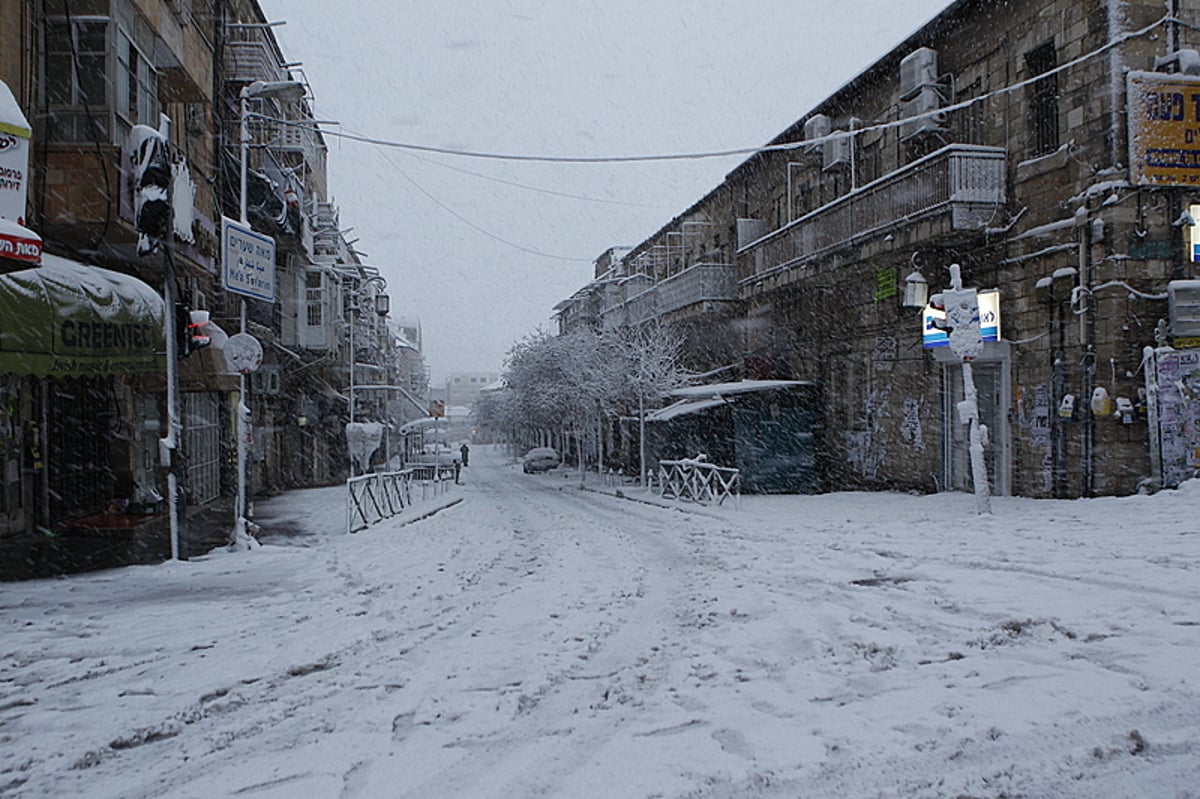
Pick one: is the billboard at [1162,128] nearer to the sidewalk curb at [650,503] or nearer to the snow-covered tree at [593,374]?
the sidewalk curb at [650,503]

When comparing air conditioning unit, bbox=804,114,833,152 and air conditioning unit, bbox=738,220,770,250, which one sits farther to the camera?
air conditioning unit, bbox=738,220,770,250

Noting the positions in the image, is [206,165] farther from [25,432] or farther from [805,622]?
[805,622]

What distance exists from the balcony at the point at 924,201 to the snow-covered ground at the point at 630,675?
7628 millimetres

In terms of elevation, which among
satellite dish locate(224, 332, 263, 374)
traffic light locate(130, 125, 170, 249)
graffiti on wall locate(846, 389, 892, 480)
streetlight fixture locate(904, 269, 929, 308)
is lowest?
graffiti on wall locate(846, 389, 892, 480)

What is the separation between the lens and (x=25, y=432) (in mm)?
12461

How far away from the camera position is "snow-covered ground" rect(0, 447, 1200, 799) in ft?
13.1

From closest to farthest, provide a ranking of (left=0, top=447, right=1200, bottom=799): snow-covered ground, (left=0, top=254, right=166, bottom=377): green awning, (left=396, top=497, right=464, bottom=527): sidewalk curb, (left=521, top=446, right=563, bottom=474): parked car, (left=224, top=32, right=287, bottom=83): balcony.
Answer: (left=0, top=447, right=1200, bottom=799): snow-covered ground → (left=0, top=254, right=166, bottom=377): green awning → (left=396, top=497, right=464, bottom=527): sidewalk curb → (left=224, top=32, right=287, bottom=83): balcony → (left=521, top=446, right=563, bottom=474): parked car

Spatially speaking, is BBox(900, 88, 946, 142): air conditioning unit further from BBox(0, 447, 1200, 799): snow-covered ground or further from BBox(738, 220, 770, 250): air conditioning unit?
BBox(0, 447, 1200, 799): snow-covered ground

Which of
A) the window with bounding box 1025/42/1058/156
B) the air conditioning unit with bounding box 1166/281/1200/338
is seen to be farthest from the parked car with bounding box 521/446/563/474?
the air conditioning unit with bounding box 1166/281/1200/338

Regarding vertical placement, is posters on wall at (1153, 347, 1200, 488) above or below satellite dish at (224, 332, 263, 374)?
below

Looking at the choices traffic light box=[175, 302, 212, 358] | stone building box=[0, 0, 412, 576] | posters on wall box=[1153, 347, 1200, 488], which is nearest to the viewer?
stone building box=[0, 0, 412, 576]

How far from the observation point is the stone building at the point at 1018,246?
1374 centimetres

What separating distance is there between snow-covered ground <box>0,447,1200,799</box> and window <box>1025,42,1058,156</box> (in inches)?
308

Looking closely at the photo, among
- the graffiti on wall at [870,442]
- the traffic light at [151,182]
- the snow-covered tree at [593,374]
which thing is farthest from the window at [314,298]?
the traffic light at [151,182]
